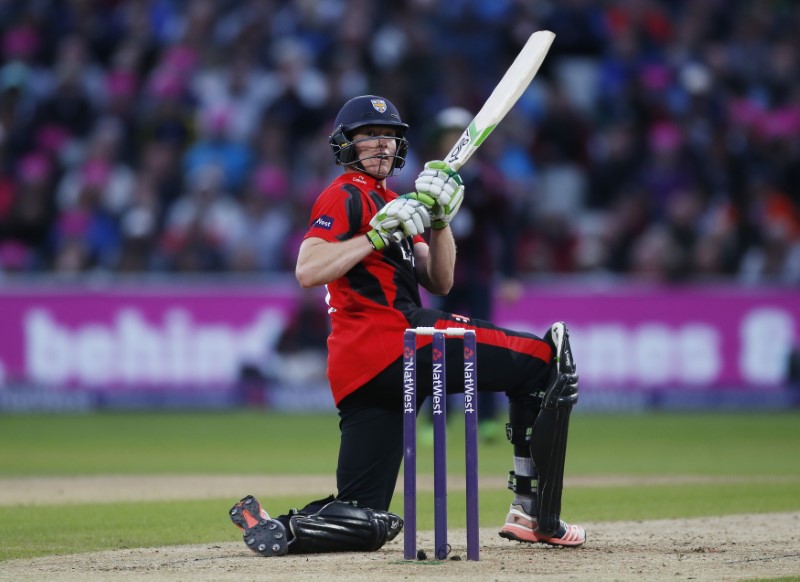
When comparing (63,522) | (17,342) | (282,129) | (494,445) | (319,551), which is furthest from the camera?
(282,129)

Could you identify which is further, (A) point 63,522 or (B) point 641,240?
(B) point 641,240

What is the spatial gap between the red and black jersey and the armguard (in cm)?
46

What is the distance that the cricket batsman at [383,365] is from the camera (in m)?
5.60

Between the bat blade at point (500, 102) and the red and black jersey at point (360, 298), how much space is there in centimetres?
40

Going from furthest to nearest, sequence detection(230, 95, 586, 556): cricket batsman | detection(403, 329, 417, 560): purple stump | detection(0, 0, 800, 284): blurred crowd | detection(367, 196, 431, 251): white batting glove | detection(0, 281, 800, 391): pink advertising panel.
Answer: detection(0, 0, 800, 284): blurred crowd → detection(0, 281, 800, 391): pink advertising panel → detection(230, 95, 586, 556): cricket batsman → detection(367, 196, 431, 251): white batting glove → detection(403, 329, 417, 560): purple stump

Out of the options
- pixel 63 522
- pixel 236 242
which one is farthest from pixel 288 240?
pixel 63 522

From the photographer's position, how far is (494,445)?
11.3 meters

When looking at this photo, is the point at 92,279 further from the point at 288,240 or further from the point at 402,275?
the point at 402,275

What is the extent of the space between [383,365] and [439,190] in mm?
737

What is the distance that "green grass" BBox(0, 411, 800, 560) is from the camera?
275 inches

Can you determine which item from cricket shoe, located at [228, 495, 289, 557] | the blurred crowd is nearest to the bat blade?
cricket shoe, located at [228, 495, 289, 557]

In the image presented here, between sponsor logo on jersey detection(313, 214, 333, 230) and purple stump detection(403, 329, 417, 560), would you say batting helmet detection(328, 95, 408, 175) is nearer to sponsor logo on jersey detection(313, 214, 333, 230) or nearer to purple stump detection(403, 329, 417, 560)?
sponsor logo on jersey detection(313, 214, 333, 230)

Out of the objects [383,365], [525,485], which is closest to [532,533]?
[525,485]

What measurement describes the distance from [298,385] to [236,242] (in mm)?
1775
